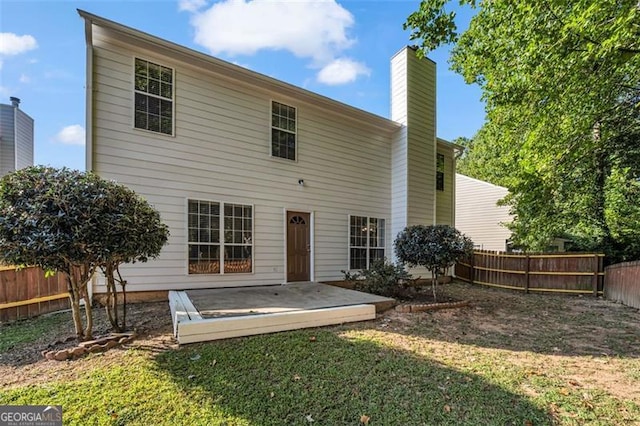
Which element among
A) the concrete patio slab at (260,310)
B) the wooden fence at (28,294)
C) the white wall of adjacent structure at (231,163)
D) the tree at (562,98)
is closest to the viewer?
the concrete patio slab at (260,310)

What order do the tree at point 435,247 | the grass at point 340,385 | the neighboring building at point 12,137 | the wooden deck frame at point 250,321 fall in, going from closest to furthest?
the grass at point 340,385 → the wooden deck frame at point 250,321 → the tree at point 435,247 → the neighboring building at point 12,137

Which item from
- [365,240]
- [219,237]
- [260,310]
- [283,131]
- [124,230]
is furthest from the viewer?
[365,240]

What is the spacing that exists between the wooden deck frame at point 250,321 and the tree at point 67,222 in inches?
47.0

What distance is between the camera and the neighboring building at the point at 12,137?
31.8 feet

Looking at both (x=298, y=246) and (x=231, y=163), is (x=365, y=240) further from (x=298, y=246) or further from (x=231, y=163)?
(x=231, y=163)

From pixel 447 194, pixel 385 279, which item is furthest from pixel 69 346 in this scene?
pixel 447 194

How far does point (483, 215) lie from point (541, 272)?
30.0ft

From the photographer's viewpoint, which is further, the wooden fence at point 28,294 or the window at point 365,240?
the window at point 365,240

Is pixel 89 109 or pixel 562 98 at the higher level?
pixel 562 98

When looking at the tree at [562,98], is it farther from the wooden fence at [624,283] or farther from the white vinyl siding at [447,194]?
the wooden fence at [624,283]

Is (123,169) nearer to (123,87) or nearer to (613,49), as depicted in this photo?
(123,87)

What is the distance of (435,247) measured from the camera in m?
6.64

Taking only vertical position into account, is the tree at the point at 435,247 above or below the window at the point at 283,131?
below

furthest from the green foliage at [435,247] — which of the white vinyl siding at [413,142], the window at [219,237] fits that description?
the window at [219,237]
